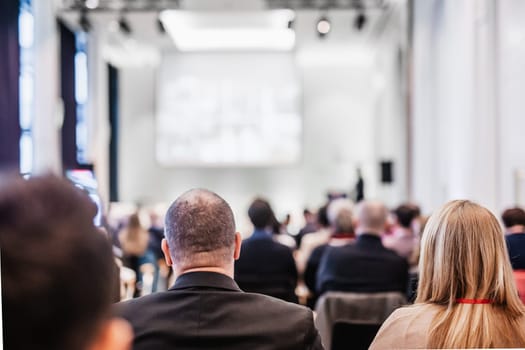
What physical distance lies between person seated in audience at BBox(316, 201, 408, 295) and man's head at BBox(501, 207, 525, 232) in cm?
67

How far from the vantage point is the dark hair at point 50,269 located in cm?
63

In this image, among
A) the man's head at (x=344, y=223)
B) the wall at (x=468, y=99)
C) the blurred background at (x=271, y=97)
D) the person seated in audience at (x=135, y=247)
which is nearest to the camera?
the man's head at (x=344, y=223)

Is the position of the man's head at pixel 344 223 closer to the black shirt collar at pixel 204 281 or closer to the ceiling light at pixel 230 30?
the black shirt collar at pixel 204 281

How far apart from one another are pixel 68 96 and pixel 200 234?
426 inches

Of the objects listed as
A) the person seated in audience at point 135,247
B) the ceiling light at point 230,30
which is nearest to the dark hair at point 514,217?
the person seated in audience at point 135,247

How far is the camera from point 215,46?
1470 centimetres

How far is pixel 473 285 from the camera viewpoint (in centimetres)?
194

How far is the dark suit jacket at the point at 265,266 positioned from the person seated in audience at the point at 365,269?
0.27 metres

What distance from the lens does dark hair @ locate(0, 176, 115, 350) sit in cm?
63

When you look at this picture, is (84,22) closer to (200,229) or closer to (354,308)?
(354,308)

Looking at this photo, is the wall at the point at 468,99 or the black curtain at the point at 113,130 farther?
the black curtain at the point at 113,130

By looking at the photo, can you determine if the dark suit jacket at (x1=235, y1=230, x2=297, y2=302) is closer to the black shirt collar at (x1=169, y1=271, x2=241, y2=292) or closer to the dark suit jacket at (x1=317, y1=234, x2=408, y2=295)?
the dark suit jacket at (x1=317, y1=234, x2=408, y2=295)

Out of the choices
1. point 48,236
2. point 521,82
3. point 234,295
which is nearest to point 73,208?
point 48,236

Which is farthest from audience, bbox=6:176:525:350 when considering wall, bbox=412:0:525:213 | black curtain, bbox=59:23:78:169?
black curtain, bbox=59:23:78:169
